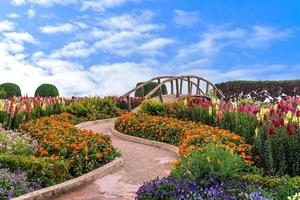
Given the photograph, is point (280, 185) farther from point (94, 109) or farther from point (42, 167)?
point (94, 109)

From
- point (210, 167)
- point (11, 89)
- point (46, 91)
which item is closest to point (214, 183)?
point (210, 167)

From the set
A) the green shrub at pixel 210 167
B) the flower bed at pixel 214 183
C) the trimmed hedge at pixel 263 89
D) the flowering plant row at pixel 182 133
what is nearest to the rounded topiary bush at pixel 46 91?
the trimmed hedge at pixel 263 89

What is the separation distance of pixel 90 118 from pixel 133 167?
941cm

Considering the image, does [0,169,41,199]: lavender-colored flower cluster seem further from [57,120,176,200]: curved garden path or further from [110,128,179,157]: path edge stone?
[110,128,179,157]: path edge stone

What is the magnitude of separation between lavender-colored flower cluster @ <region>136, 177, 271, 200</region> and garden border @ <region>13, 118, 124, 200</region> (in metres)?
1.73

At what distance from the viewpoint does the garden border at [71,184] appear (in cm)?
689

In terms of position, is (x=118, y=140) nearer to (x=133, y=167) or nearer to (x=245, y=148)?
(x=133, y=167)

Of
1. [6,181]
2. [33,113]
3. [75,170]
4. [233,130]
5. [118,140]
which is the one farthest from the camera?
[33,113]

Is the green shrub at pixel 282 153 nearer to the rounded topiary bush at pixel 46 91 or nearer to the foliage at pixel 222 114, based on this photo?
the foliage at pixel 222 114

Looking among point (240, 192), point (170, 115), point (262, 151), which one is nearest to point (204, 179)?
point (240, 192)

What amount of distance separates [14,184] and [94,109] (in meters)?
12.6

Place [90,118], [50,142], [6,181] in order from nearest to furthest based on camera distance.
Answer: [6,181], [50,142], [90,118]

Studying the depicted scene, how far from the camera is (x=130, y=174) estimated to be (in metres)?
8.83

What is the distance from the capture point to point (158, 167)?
9.43 meters
